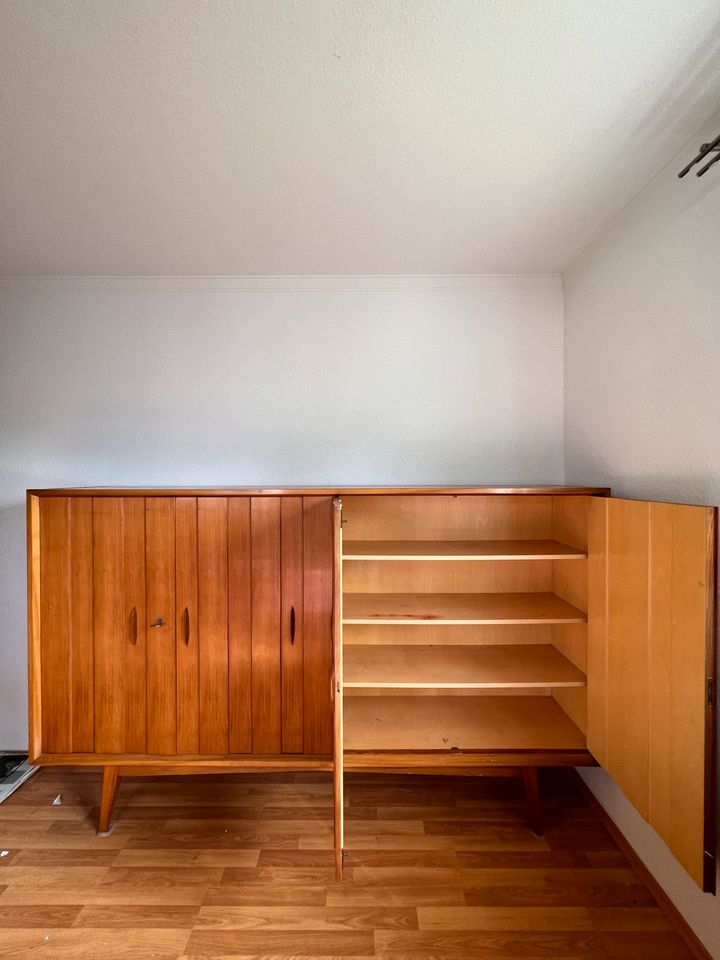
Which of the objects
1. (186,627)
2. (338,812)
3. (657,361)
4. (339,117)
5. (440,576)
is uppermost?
(339,117)

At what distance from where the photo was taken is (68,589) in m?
2.07

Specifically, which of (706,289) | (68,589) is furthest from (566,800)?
(68,589)

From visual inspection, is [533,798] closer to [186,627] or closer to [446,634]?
[446,634]

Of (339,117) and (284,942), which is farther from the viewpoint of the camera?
(284,942)

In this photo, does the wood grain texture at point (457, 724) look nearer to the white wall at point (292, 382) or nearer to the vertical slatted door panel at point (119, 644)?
the vertical slatted door panel at point (119, 644)

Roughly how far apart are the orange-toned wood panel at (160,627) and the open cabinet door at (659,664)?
5.71ft

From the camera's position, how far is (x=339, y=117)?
55.7 inches

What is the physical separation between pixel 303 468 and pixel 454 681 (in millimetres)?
1276

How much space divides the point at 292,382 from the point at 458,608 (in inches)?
56.1

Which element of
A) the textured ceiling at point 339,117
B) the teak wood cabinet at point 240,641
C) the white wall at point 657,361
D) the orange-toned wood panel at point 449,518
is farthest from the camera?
the orange-toned wood panel at point 449,518

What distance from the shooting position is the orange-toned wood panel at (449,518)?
8.07ft

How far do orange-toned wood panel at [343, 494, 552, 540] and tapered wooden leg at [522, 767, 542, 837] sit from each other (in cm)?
104

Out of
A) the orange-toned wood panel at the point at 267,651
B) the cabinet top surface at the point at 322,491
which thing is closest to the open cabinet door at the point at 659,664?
the cabinet top surface at the point at 322,491

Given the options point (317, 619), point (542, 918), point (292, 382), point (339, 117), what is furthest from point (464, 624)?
point (339, 117)
